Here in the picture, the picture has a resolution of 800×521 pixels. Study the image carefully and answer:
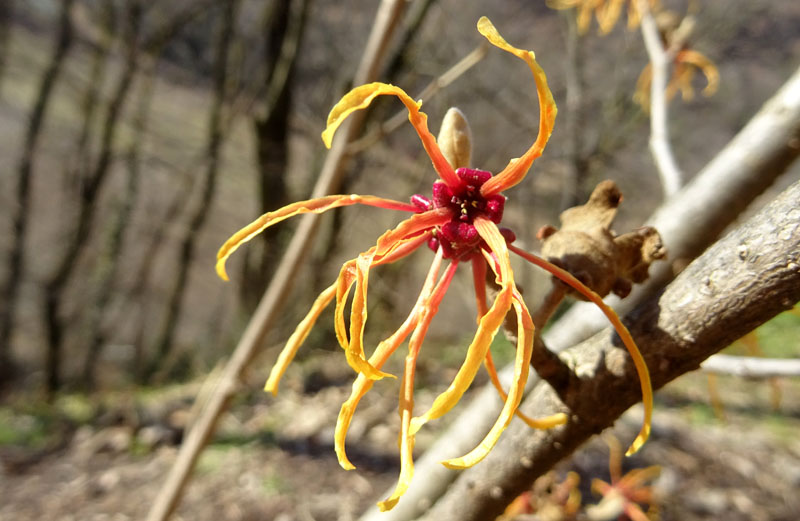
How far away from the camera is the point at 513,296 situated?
35 centimetres

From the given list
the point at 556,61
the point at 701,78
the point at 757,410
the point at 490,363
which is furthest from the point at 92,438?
the point at 701,78

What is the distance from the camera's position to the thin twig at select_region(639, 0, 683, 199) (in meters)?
0.85

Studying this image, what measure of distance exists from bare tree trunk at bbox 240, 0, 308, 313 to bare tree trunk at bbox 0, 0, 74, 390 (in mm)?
1837

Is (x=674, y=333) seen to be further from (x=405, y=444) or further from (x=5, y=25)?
(x=5, y=25)

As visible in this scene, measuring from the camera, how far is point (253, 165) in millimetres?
3189

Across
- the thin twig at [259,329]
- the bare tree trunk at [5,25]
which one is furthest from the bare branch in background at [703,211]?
the bare tree trunk at [5,25]

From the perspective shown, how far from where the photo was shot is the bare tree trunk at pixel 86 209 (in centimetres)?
436

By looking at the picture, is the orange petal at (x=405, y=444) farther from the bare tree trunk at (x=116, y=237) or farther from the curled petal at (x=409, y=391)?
the bare tree trunk at (x=116, y=237)

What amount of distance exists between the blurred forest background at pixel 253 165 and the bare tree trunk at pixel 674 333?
67.6 inches

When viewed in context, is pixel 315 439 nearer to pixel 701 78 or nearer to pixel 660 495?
pixel 660 495

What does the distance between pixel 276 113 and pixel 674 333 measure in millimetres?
3381

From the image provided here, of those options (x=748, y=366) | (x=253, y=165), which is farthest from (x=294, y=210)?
(x=253, y=165)

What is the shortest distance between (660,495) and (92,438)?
2.44m

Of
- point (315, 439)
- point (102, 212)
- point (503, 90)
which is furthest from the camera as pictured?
point (102, 212)
